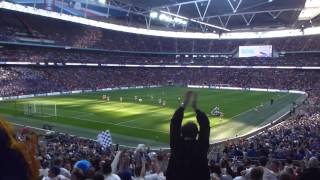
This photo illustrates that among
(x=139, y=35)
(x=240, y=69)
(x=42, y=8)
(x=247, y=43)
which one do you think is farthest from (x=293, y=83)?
(x=42, y=8)

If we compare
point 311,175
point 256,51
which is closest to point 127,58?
point 256,51

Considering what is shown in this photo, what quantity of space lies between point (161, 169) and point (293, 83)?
69.1 metres

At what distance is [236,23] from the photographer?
83625 millimetres

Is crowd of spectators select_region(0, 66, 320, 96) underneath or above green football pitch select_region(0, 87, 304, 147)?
above

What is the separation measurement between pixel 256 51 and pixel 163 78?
2120 centimetres

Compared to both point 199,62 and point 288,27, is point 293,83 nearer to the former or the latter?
point 288,27

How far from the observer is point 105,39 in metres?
87.8

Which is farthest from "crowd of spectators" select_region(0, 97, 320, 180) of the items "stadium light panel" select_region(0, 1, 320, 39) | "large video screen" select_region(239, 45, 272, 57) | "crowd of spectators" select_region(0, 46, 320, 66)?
"large video screen" select_region(239, 45, 272, 57)

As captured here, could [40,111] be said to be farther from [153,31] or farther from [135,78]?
[153,31]

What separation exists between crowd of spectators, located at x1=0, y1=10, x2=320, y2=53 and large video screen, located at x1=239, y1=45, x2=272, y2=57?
872cm

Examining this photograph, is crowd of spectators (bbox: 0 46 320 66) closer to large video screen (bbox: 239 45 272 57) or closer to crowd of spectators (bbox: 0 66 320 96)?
crowd of spectators (bbox: 0 66 320 96)

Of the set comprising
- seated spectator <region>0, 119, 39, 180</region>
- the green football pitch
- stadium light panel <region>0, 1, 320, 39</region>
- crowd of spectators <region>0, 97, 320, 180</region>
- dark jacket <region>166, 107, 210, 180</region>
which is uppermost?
stadium light panel <region>0, 1, 320, 39</region>

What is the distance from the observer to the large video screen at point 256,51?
80.2 m

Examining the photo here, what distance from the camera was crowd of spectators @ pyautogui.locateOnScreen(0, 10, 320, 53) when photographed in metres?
69.6
